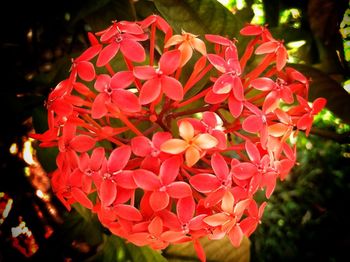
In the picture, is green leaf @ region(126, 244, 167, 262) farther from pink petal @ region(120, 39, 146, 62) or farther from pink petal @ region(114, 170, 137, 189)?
pink petal @ region(120, 39, 146, 62)

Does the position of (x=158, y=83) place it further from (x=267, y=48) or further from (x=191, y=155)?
Answer: (x=267, y=48)

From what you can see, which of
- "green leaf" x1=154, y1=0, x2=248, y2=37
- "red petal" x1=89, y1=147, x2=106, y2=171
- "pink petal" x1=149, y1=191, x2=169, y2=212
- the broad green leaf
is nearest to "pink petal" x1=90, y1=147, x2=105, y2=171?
"red petal" x1=89, y1=147, x2=106, y2=171

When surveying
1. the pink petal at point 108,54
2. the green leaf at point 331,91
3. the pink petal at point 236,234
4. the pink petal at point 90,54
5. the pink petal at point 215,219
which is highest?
the pink petal at point 108,54

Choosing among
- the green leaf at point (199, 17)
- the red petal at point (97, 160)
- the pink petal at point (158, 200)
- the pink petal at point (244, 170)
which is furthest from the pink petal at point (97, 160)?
the green leaf at point (199, 17)

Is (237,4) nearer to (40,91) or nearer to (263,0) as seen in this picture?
(263,0)

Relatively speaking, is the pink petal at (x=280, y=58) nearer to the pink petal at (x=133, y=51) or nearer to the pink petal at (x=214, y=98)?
the pink petal at (x=214, y=98)

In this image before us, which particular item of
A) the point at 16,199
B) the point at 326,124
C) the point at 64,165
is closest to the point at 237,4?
the point at 326,124

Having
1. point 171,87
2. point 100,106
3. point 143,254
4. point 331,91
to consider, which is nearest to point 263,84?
point 171,87
